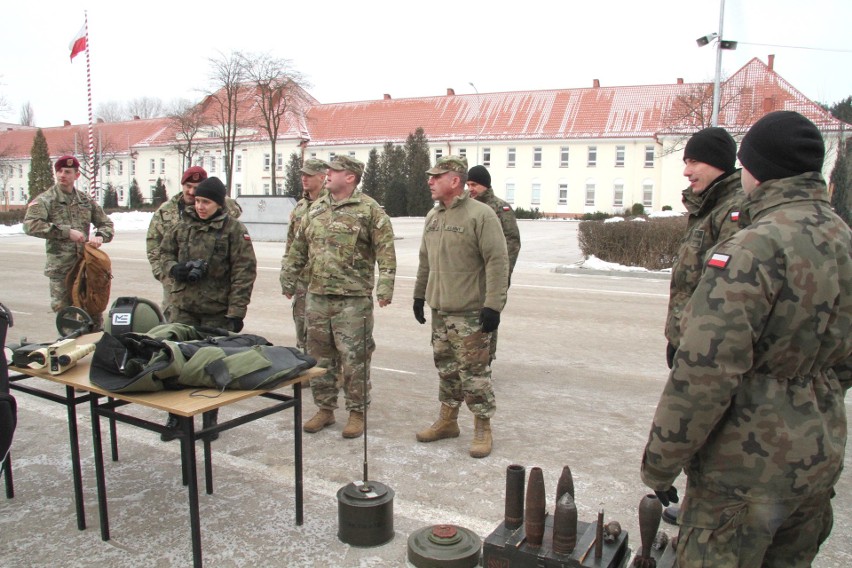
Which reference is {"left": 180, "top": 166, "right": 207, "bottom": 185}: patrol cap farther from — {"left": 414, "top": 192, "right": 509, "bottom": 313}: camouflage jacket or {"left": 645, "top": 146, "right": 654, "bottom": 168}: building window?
{"left": 645, "top": 146, "right": 654, "bottom": 168}: building window

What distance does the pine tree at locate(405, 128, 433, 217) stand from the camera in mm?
57594

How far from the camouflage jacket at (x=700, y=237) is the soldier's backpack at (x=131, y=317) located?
3.04m

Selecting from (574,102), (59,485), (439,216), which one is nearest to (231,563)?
(59,485)

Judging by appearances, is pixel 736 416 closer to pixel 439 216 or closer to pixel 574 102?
pixel 439 216

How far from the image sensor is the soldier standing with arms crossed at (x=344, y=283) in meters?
5.04

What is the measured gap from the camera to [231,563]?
3295mm

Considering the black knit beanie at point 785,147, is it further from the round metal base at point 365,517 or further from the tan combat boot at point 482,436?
the tan combat boot at point 482,436

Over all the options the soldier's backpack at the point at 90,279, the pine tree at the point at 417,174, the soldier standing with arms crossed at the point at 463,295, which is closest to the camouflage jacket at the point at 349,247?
the soldier standing with arms crossed at the point at 463,295

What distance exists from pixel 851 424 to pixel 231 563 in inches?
194

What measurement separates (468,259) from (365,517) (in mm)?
2095

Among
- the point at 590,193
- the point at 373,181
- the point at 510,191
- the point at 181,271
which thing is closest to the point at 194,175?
the point at 181,271

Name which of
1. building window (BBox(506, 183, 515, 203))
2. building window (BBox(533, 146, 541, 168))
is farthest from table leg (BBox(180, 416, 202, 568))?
building window (BBox(506, 183, 515, 203))

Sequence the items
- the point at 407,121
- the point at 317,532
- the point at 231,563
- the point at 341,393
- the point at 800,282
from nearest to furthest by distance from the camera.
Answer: the point at 800,282, the point at 231,563, the point at 317,532, the point at 341,393, the point at 407,121

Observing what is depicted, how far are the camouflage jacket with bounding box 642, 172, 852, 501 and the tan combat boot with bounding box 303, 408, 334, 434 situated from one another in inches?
135
